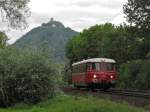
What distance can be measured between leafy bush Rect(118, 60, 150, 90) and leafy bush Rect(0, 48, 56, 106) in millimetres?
25639

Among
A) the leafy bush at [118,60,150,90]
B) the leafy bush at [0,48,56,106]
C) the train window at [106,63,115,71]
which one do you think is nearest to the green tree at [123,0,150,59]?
the leafy bush at [118,60,150,90]

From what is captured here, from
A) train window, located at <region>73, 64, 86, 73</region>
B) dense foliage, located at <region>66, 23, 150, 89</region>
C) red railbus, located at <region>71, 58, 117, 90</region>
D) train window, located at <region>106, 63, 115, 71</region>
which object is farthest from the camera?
dense foliage, located at <region>66, 23, 150, 89</region>

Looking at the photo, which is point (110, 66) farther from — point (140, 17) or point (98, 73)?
point (140, 17)

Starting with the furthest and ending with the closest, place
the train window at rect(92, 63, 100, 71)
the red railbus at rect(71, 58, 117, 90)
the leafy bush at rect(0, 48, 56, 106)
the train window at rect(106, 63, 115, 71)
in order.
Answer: the train window at rect(106, 63, 115, 71) → the train window at rect(92, 63, 100, 71) → the red railbus at rect(71, 58, 117, 90) → the leafy bush at rect(0, 48, 56, 106)

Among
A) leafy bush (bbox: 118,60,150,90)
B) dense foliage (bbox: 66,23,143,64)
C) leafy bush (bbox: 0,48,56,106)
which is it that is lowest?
leafy bush (bbox: 0,48,56,106)

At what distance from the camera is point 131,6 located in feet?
211

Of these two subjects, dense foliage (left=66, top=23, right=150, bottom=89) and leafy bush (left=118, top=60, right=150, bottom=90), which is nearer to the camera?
leafy bush (left=118, top=60, right=150, bottom=90)

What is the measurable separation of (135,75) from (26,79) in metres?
A: 30.8

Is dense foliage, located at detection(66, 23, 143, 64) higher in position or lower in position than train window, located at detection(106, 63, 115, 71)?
higher

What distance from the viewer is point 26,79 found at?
27.0 m

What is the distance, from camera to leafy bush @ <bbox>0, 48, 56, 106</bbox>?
26734mm

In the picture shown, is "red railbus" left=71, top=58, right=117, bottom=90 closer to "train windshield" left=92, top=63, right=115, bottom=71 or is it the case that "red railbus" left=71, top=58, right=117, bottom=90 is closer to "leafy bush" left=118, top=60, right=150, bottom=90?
"train windshield" left=92, top=63, right=115, bottom=71

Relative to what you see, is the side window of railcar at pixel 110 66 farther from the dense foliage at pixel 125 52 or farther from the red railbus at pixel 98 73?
the dense foliage at pixel 125 52

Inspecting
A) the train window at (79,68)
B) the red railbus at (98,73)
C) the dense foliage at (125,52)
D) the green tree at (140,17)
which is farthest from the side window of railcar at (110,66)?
the green tree at (140,17)
